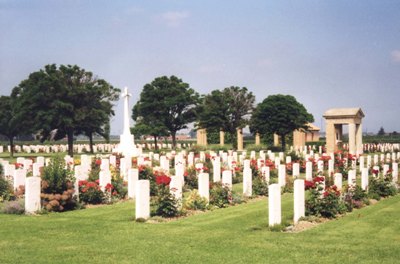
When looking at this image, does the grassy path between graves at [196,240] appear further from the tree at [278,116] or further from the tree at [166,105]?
the tree at [166,105]

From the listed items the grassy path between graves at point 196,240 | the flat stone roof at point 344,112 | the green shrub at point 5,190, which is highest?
the flat stone roof at point 344,112

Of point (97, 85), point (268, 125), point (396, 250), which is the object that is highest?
point (97, 85)

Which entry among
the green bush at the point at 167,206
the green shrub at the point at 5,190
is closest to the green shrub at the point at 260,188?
the green bush at the point at 167,206

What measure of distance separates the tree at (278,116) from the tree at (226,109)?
54.7 inches

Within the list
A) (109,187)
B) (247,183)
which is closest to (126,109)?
(247,183)

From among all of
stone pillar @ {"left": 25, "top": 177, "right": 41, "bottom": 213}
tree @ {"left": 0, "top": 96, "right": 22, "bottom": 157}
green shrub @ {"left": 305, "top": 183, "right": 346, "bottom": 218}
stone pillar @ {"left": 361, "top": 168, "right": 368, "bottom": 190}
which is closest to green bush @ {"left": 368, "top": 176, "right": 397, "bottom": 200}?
stone pillar @ {"left": 361, "top": 168, "right": 368, "bottom": 190}

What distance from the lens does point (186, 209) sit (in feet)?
40.5

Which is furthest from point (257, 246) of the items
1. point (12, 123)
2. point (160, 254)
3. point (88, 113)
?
point (12, 123)

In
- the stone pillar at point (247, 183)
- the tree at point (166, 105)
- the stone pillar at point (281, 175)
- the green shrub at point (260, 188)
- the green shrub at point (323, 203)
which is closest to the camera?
the green shrub at point (323, 203)

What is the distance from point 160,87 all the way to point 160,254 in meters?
44.4

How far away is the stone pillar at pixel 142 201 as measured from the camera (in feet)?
36.0

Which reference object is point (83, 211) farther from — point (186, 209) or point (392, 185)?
point (392, 185)

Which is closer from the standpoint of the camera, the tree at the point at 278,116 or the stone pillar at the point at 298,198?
the stone pillar at the point at 298,198

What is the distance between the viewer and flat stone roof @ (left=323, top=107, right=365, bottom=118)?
33.7 meters
